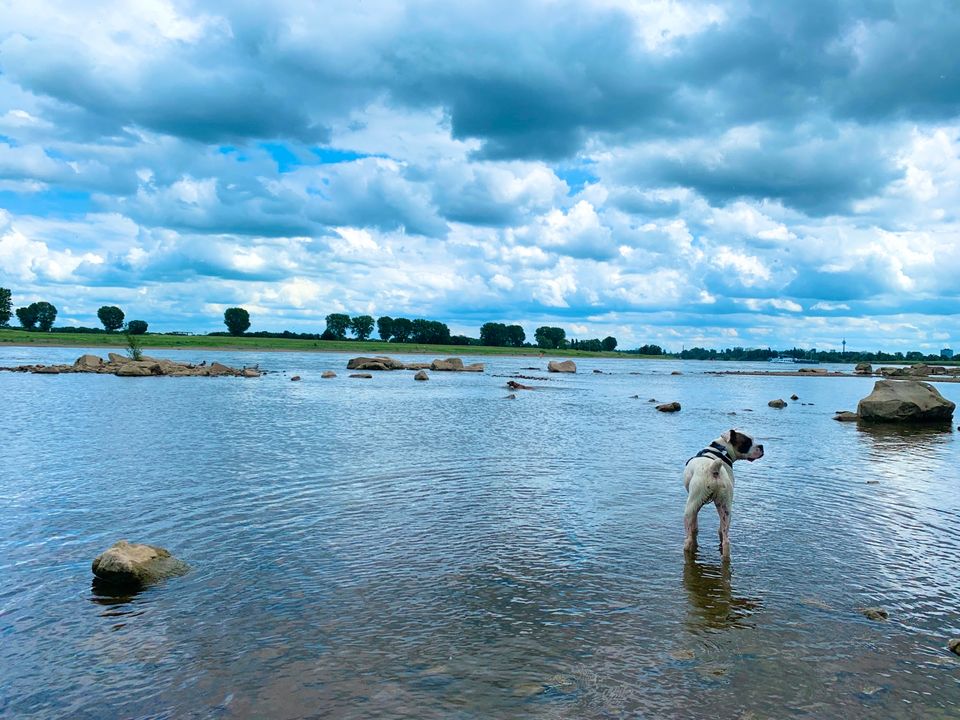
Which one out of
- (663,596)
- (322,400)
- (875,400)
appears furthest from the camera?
(322,400)

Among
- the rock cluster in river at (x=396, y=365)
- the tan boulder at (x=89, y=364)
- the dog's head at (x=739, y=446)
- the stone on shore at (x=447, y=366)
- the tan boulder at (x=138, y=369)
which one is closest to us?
the dog's head at (x=739, y=446)

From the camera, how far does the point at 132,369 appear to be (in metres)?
70.6

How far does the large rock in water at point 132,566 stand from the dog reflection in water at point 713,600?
8101 mm

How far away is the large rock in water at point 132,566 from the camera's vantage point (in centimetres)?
989

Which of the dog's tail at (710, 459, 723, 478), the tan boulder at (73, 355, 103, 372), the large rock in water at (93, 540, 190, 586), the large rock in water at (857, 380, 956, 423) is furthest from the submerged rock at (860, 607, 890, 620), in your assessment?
the tan boulder at (73, 355, 103, 372)

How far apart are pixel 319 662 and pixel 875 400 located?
4011 centimetres

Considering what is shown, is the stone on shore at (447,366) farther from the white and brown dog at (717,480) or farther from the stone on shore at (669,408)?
the white and brown dog at (717,480)

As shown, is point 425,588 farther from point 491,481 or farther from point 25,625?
point 491,481

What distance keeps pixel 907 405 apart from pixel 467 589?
37.2 meters

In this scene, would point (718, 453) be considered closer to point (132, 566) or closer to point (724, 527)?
point (724, 527)

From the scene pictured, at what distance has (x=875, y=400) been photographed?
38.5 meters

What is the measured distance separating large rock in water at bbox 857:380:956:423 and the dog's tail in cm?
3288

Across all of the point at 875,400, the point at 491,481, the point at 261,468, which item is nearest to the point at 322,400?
the point at 261,468

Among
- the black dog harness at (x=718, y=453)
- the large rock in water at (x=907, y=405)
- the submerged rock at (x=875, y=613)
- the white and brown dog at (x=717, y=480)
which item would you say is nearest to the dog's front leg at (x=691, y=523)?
the white and brown dog at (x=717, y=480)
